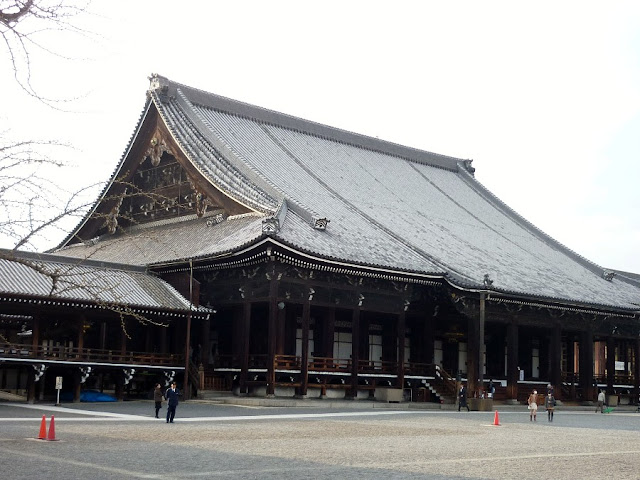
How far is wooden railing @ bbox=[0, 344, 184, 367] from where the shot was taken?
3331cm

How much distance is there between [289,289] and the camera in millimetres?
37344

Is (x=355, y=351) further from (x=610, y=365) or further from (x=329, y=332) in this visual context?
(x=610, y=365)

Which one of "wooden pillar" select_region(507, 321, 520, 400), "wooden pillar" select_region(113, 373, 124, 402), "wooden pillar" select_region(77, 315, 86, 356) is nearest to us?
"wooden pillar" select_region(77, 315, 86, 356)

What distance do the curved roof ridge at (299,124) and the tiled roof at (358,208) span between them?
0.20 ft

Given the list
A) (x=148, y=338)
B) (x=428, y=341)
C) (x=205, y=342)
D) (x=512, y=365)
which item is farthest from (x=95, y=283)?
(x=512, y=365)

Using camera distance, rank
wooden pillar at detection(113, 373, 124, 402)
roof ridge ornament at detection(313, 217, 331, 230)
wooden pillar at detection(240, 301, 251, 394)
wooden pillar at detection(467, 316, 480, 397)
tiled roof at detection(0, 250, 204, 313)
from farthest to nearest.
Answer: wooden pillar at detection(467, 316, 480, 397) → roof ridge ornament at detection(313, 217, 331, 230) → wooden pillar at detection(240, 301, 251, 394) → wooden pillar at detection(113, 373, 124, 402) → tiled roof at detection(0, 250, 204, 313)

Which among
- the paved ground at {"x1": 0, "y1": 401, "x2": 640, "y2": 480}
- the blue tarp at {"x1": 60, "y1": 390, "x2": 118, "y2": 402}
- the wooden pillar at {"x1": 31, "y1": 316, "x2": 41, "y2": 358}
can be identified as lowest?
the paved ground at {"x1": 0, "y1": 401, "x2": 640, "y2": 480}

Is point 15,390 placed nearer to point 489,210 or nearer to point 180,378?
point 180,378

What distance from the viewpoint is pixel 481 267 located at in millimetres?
44500

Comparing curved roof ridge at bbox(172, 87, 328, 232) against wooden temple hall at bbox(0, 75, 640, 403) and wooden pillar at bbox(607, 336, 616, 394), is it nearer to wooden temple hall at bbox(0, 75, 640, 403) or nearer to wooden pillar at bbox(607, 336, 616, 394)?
wooden temple hall at bbox(0, 75, 640, 403)

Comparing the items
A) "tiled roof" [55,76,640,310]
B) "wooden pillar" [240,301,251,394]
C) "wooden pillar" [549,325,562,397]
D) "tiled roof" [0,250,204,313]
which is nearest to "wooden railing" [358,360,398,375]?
"tiled roof" [55,76,640,310]

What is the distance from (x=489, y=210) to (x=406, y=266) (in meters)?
20.4

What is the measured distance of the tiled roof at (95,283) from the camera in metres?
33.5

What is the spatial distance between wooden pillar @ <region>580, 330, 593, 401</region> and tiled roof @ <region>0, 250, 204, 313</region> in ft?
69.0
